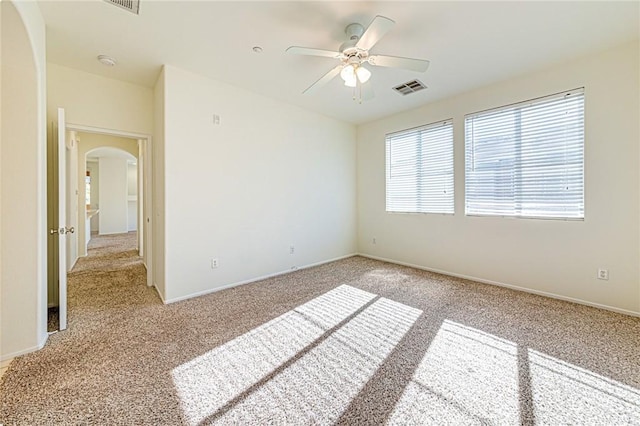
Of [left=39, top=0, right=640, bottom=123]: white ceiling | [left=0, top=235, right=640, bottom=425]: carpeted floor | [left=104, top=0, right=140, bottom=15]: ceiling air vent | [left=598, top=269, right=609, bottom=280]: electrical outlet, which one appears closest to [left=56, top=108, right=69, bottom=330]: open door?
[left=0, top=235, right=640, bottom=425]: carpeted floor

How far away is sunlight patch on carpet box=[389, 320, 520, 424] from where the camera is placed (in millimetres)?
1471

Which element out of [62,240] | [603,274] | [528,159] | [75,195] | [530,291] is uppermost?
[528,159]

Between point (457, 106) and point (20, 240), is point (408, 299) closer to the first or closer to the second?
point (457, 106)

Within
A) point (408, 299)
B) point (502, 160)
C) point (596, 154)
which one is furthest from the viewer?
point (502, 160)

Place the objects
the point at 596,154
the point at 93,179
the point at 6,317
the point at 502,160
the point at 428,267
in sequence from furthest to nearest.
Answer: the point at 93,179 < the point at 428,267 < the point at 502,160 < the point at 596,154 < the point at 6,317

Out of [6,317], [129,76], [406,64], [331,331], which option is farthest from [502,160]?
[6,317]

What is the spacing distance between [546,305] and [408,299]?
1.52 m

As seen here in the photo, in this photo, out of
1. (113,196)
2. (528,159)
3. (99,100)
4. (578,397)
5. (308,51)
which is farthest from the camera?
(113,196)

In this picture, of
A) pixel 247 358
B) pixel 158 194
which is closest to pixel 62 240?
pixel 158 194

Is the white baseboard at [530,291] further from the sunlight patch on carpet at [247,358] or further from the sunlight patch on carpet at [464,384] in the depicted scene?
the sunlight patch on carpet at [247,358]

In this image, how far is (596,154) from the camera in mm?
2869

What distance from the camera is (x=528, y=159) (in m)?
3.34

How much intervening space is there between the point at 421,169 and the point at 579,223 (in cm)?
215

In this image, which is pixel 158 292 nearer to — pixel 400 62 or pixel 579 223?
pixel 400 62
